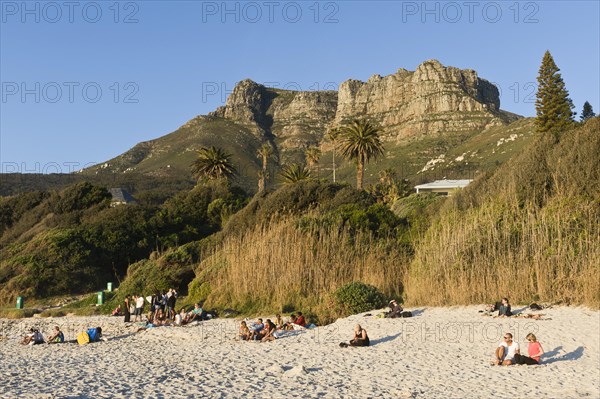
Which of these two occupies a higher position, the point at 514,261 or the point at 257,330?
the point at 514,261

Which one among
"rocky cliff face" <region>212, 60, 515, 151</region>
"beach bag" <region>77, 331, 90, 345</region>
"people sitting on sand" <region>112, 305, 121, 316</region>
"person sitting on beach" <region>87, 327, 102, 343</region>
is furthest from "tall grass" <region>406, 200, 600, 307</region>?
"rocky cliff face" <region>212, 60, 515, 151</region>

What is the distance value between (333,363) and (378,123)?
143 m

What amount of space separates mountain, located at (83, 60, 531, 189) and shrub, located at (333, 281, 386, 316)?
7109 centimetres

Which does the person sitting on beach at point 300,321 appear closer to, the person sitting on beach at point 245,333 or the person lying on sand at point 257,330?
the person lying on sand at point 257,330

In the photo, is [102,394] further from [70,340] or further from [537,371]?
[70,340]

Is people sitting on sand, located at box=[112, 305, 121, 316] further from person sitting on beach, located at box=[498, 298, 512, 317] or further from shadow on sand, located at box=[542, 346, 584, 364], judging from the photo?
shadow on sand, located at box=[542, 346, 584, 364]

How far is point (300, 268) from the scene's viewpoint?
719 inches

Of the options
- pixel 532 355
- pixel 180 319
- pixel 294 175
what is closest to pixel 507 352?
pixel 532 355

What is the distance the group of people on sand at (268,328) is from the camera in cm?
1409

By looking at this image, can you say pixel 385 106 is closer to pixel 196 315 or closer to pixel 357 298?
pixel 196 315

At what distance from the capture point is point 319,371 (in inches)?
412

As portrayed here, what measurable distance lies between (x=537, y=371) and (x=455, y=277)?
5.84 meters

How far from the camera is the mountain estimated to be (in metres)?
107

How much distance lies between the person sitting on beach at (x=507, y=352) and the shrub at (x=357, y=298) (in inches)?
212
